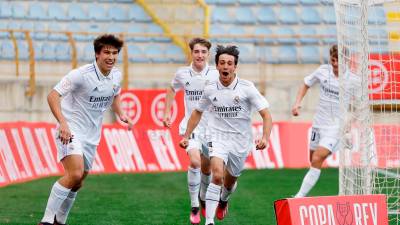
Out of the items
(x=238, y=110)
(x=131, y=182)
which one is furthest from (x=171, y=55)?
(x=238, y=110)

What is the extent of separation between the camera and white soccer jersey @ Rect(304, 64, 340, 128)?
565 inches

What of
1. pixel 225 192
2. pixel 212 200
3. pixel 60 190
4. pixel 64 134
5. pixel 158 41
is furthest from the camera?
pixel 158 41

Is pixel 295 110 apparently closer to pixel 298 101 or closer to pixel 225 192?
pixel 298 101

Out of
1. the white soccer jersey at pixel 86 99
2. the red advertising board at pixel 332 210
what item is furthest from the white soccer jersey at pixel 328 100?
the red advertising board at pixel 332 210

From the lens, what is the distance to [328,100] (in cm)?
1450

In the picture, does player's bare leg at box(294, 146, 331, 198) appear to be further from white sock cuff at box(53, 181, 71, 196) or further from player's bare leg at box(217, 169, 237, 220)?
white sock cuff at box(53, 181, 71, 196)

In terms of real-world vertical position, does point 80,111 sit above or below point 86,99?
below

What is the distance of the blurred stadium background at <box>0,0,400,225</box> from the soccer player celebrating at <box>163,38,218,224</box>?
5.58 m

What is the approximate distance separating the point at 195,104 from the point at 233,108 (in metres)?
1.67

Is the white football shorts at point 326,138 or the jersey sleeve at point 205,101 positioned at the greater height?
the jersey sleeve at point 205,101

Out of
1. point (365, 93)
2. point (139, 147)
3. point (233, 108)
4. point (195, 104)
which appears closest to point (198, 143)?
point (195, 104)

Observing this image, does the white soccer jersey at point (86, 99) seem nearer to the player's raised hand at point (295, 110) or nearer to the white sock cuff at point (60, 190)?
the white sock cuff at point (60, 190)

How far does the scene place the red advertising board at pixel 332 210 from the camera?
349 inches

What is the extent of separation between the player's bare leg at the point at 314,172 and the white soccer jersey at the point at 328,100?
17.6 inches
